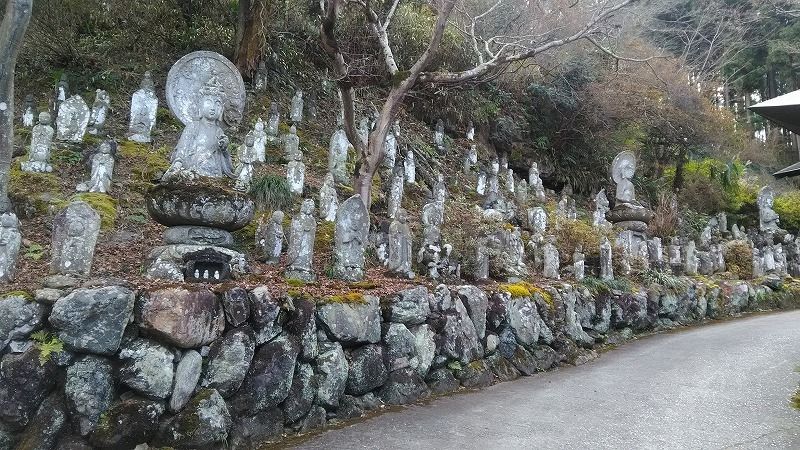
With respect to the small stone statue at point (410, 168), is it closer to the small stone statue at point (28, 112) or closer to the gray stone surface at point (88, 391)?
the small stone statue at point (28, 112)

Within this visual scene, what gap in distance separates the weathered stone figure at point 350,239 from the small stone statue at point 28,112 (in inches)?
333

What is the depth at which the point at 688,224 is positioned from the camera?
774 inches

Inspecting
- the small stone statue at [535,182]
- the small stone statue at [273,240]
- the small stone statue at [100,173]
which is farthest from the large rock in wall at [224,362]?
the small stone statue at [535,182]

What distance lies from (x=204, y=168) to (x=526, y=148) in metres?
17.1

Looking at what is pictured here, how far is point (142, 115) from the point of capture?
11.8 metres

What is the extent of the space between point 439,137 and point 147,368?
50.3 feet

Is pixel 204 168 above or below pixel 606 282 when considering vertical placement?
above

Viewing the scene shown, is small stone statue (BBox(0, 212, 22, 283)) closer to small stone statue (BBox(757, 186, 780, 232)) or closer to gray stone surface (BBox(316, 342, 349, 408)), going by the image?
gray stone surface (BBox(316, 342, 349, 408))

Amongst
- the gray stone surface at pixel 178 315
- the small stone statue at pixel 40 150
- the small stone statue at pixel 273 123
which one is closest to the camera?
the gray stone surface at pixel 178 315

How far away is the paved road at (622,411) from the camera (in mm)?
4922

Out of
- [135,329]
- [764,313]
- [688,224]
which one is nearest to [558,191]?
[688,224]

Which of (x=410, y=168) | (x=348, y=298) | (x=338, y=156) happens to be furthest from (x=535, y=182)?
(x=348, y=298)

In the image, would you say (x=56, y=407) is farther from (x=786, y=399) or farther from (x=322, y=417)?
(x=786, y=399)

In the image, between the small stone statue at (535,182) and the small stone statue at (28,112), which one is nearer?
the small stone statue at (28,112)
